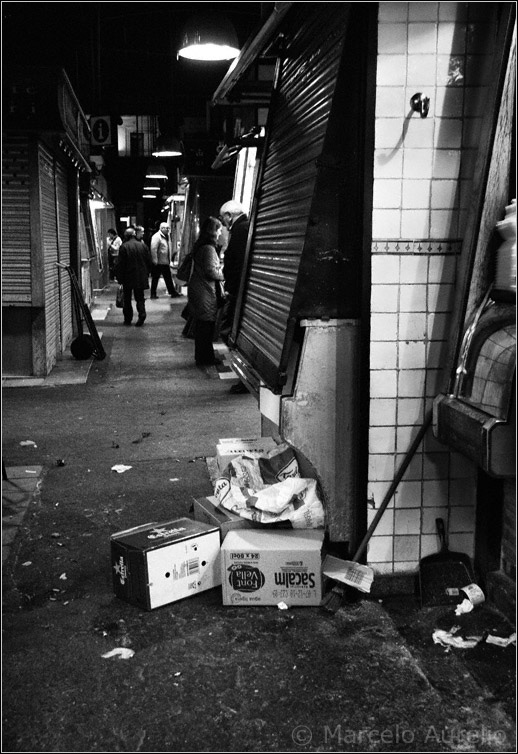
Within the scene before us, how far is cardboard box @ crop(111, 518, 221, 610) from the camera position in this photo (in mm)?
3982

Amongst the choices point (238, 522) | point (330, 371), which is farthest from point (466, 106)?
point (238, 522)

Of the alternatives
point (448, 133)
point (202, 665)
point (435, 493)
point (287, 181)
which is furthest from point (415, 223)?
point (202, 665)

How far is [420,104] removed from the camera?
3.83 m

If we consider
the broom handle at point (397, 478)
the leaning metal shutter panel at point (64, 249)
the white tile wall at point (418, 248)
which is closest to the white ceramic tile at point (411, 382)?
the white tile wall at point (418, 248)

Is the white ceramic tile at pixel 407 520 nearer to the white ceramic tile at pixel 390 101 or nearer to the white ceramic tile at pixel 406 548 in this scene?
the white ceramic tile at pixel 406 548

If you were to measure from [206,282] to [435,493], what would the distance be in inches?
305

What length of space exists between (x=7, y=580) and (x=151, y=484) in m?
1.88

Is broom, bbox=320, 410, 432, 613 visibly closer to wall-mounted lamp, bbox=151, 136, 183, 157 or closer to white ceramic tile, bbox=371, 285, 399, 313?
white ceramic tile, bbox=371, 285, 399, 313

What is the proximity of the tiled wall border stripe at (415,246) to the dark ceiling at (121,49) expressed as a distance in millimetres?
7494

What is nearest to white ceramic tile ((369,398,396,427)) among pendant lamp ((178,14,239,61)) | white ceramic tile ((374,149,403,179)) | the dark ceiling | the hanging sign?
white ceramic tile ((374,149,403,179))

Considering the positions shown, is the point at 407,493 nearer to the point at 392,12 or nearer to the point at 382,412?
the point at 382,412

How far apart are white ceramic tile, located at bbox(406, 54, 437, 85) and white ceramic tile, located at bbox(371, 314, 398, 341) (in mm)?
1052

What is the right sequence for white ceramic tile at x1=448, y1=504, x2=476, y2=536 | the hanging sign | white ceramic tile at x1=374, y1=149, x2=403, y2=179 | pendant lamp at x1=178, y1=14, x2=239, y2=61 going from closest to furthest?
white ceramic tile at x1=374, y1=149, x2=403, y2=179 < white ceramic tile at x1=448, y1=504, x2=476, y2=536 < pendant lamp at x1=178, y1=14, x2=239, y2=61 < the hanging sign

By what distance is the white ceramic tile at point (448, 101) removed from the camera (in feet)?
12.8
